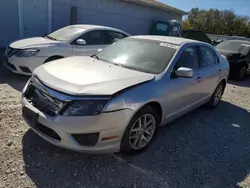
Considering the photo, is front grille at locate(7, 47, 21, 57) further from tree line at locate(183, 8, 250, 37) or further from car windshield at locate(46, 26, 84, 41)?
tree line at locate(183, 8, 250, 37)

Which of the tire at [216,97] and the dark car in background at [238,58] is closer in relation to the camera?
the tire at [216,97]

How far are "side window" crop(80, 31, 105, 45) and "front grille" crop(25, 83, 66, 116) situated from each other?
365 cm

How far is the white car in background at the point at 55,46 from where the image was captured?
573cm

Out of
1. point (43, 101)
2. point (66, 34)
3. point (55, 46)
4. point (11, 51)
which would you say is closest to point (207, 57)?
point (43, 101)

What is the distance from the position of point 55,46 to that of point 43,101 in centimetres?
351

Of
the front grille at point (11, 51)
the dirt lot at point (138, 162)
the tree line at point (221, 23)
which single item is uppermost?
the tree line at point (221, 23)

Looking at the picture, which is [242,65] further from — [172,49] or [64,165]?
[64,165]

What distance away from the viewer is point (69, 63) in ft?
12.0

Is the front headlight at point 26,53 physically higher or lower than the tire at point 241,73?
higher

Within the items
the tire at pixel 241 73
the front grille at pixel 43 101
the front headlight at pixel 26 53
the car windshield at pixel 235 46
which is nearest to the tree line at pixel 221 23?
the car windshield at pixel 235 46

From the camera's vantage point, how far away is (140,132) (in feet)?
10.6

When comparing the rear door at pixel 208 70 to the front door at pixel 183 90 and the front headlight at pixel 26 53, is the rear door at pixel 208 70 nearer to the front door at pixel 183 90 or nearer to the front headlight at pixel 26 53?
the front door at pixel 183 90

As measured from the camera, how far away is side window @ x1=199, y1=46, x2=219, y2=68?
4593 mm

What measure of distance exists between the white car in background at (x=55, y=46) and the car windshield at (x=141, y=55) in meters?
2.17
